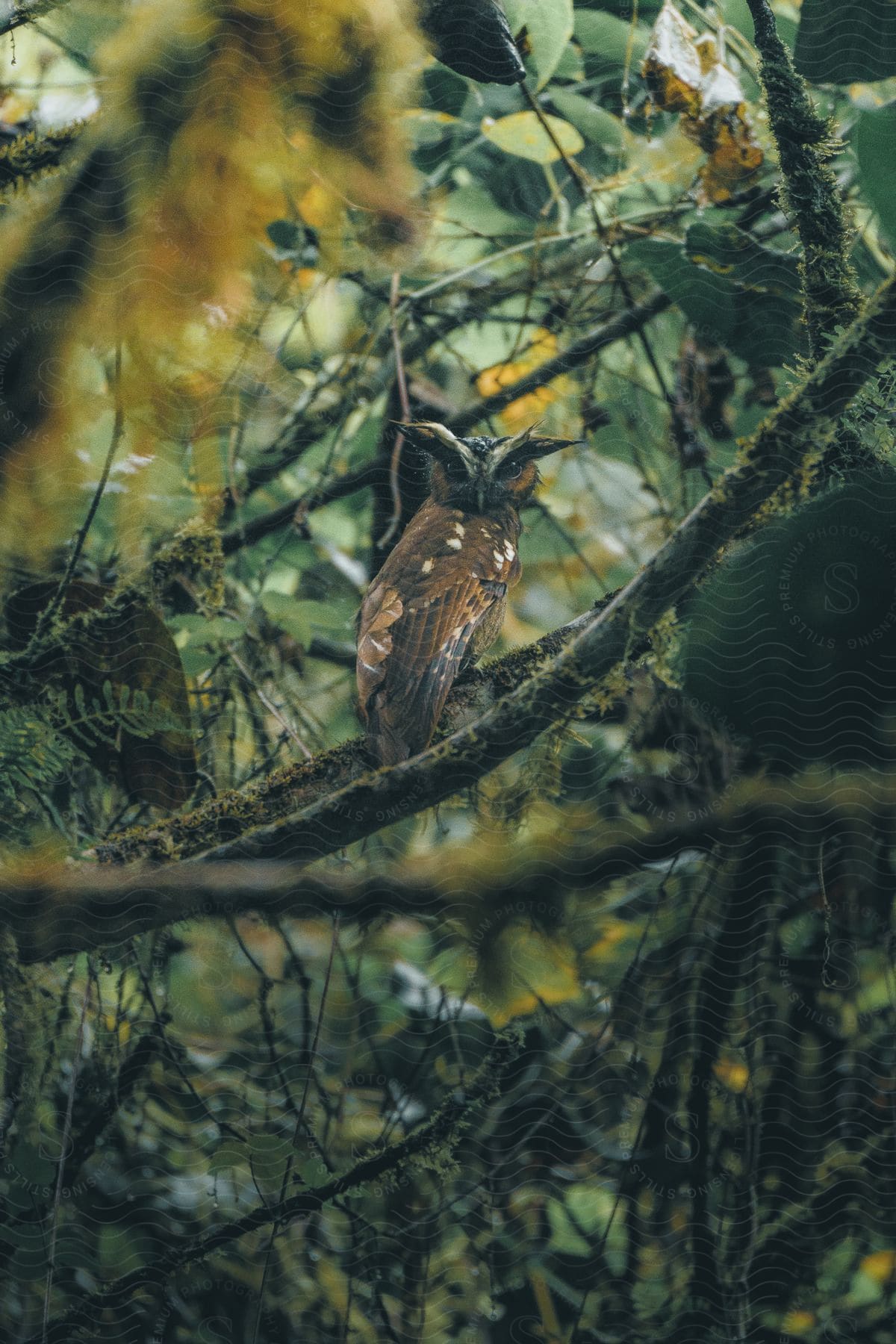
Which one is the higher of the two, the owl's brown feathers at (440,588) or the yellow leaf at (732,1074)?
the owl's brown feathers at (440,588)

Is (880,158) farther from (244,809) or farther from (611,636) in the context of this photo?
(244,809)

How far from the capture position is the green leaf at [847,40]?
81 cm

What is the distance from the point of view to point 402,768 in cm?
81

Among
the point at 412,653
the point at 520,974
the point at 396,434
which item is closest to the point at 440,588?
the point at 412,653

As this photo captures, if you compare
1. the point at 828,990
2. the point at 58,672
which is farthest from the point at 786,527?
the point at 58,672

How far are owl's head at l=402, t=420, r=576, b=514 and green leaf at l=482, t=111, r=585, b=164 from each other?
0.81 feet

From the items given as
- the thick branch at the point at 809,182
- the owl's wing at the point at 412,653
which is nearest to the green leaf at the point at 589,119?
the thick branch at the point at 809,182

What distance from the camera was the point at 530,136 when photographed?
95 centimetres

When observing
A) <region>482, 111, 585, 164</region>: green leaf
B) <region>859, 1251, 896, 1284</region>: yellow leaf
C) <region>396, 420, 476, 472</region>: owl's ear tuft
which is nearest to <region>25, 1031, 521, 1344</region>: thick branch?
<region>859, 1251, 896, 1284</region>: yellow leaf

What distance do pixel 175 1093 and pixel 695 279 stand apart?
0.77 metres

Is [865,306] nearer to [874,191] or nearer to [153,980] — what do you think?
[874,191]

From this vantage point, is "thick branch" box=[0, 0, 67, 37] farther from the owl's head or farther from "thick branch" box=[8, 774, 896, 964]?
"thick branch" box=[8, 774, 896, 964]

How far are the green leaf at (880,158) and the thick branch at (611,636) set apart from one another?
0.11 m

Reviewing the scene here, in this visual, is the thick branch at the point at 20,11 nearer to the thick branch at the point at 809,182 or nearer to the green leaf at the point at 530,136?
the green leaf at the point at 530,136
